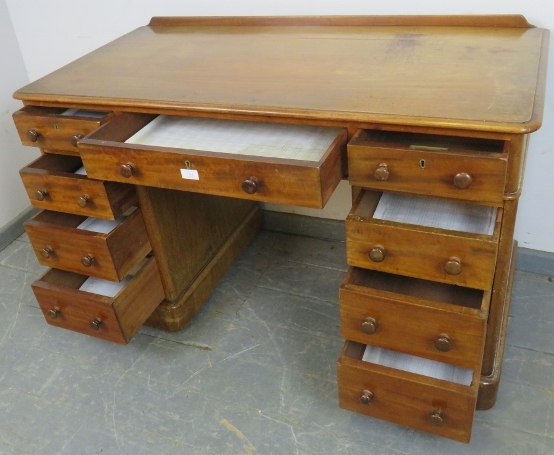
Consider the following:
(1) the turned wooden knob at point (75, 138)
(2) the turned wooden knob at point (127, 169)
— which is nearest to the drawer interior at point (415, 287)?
(2) the turned wooden knob at point (127, 169)

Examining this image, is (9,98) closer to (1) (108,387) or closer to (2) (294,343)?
(1) (108,387)

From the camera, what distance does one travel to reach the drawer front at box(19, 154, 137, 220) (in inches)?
52.8

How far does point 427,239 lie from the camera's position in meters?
1.02

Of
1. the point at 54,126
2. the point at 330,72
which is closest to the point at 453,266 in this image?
the point at 330,72

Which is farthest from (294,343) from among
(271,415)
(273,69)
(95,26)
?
(95,26)

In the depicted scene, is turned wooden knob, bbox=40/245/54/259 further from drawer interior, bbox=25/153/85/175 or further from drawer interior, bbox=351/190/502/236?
drawer interior, bbox=351/190/502/236

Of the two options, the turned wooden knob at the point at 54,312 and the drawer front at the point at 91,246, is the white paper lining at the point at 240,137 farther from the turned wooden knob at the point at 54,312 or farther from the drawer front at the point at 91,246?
the turned wooden knob at the point at 54,312

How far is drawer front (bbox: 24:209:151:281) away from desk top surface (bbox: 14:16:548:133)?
317 mm

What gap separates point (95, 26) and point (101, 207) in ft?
2.95

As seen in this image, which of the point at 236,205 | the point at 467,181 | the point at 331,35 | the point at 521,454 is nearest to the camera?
the point at 467,181

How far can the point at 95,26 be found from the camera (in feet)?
6.36

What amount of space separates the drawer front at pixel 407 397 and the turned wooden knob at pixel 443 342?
0.08 meters

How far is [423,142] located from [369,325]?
385mm

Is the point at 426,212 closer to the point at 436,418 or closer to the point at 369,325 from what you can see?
the point at 369,325
